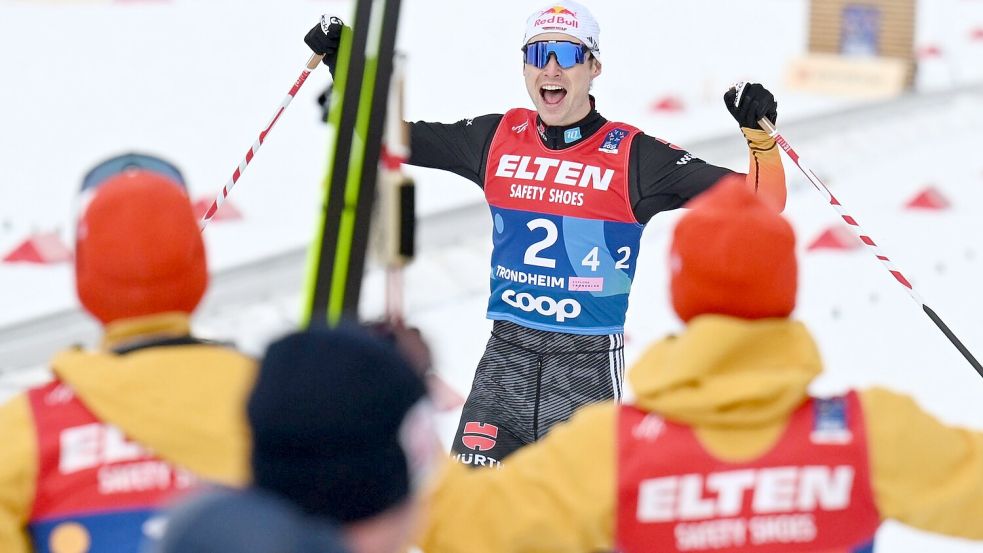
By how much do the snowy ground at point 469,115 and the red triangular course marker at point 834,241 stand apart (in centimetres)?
13

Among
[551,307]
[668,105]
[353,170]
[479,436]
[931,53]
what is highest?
[353,170]

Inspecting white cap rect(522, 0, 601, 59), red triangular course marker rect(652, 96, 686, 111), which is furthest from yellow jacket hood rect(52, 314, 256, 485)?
red triangular course marker rect(652, 96, 686, 111)

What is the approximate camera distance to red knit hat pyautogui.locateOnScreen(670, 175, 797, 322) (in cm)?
246

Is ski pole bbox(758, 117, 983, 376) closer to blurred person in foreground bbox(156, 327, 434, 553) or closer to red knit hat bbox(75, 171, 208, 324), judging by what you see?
red knit hat bbox(75, 171, 208, 324)

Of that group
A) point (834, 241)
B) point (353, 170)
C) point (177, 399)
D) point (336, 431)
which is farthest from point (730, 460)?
point (834, 241)

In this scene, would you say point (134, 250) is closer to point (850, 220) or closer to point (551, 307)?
point (551, 307)

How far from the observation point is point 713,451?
244 cm

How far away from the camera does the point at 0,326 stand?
750cm

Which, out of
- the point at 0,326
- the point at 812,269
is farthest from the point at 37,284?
the point at 812,269

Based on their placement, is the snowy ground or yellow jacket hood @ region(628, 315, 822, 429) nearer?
yellow jacket hood @ region(628, 315, 822, 429)

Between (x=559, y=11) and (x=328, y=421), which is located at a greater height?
(x=559, y=11)

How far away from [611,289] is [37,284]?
471 cm

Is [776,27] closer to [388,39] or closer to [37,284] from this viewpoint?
[37,284]

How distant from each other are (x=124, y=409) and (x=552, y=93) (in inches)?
97.0
